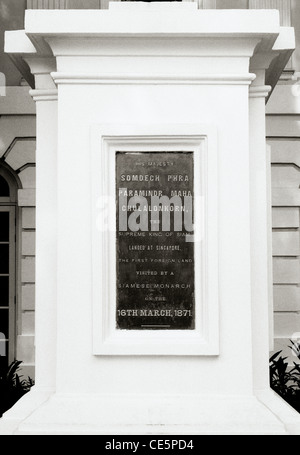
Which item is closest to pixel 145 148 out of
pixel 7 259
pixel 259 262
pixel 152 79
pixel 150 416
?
pixel 152 79

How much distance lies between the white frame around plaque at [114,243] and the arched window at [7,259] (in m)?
7.44

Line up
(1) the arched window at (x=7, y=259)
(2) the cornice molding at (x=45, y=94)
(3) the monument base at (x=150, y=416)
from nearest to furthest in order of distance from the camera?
(3) the monument base at (x=150, y=416) < (2) the cornice molding at (x=45, y=94) < (1) the arched window at (x=7, y=259)

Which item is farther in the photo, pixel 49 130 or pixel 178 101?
pixel 49 130

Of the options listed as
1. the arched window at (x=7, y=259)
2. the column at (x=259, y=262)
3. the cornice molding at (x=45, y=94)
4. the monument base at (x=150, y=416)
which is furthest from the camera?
the arched window at (x=7, y=259)

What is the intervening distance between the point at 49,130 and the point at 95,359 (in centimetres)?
187

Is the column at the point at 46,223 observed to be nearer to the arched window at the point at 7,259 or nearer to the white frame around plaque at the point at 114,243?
the white frame around plaque at the point at 114,243

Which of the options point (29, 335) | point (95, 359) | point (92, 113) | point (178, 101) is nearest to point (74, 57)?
point (92, 113)

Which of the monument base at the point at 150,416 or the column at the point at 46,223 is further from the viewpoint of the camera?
the column at the point at 46,223

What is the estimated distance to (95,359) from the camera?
15.7ft

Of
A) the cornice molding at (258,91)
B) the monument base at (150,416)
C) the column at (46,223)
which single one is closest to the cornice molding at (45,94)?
the column at (46,223)

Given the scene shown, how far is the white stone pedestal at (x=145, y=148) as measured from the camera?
4777 mm

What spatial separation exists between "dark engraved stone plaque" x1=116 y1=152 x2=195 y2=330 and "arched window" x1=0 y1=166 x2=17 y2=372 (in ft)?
24.4

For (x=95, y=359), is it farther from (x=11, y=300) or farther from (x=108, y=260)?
(x=11, y=300)
